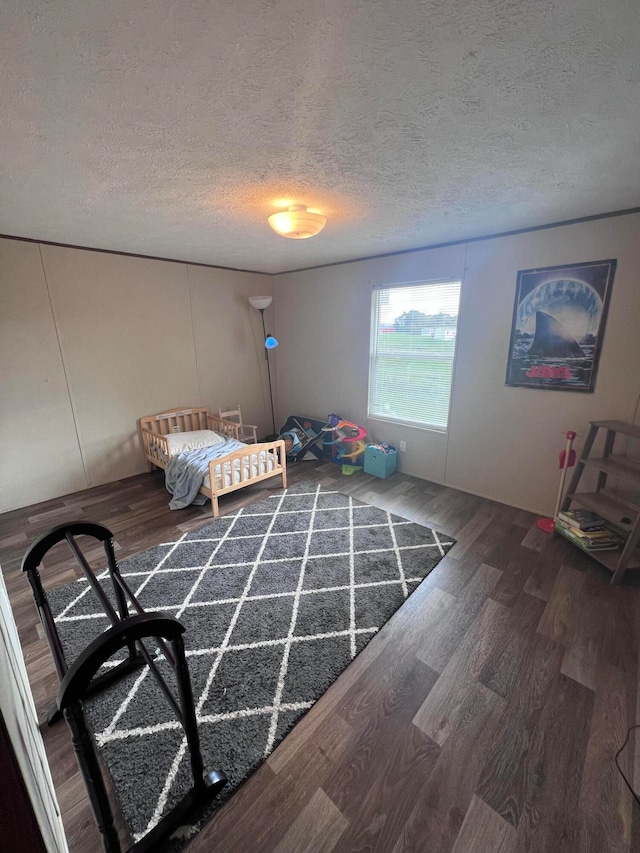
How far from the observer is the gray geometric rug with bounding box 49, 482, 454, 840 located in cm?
135

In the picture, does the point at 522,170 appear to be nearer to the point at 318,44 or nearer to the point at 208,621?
the point at 318,44

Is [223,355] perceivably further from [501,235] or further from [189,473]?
[501,235]

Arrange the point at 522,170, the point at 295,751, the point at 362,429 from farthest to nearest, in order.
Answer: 1. the point at 362,429
2. the point at 522,170
3. the point at 295,751

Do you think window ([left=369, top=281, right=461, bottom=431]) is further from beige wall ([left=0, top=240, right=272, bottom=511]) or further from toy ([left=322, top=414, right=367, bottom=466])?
beige wall ([left=0, top=240, right=272, bottom=511])

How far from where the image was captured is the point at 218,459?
10.0 ft

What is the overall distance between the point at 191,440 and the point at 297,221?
95.5 inches

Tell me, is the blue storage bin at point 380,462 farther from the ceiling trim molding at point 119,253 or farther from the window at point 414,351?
the ceiling trim molding at point 119,253

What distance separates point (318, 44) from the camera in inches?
39.1

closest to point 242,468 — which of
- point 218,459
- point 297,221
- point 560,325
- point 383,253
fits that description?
point 218,459

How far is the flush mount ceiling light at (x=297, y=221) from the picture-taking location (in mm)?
2139

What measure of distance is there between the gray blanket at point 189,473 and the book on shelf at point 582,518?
2.80 meters

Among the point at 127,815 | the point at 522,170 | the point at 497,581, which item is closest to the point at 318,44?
the point at 522,170

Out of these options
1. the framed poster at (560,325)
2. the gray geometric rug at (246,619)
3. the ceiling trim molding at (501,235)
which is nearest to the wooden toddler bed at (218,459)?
the gray geometric rug at (246,619)

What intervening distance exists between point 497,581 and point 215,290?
411 cm
